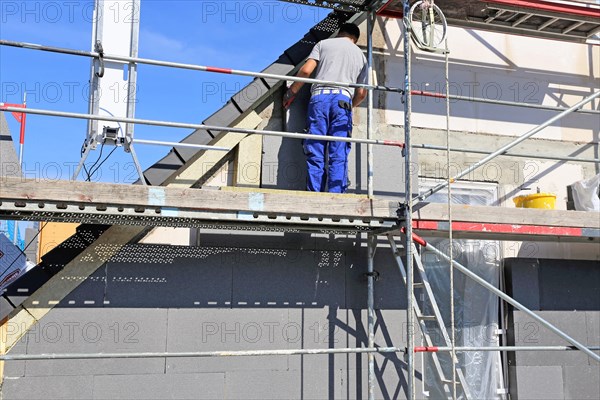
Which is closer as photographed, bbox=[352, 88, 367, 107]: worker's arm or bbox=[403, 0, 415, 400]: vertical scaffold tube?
bbox=[403, 0, 415, 400]: vertical scaffold tube

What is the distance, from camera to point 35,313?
5133mm

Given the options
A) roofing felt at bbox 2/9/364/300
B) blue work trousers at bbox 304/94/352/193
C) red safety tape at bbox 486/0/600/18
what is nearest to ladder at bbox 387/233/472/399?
blue work trousers at bbox 304/94/352/193

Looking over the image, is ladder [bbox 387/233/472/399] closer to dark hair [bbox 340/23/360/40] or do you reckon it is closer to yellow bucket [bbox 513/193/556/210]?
yellow bucket [bbox 513/193/556/210]

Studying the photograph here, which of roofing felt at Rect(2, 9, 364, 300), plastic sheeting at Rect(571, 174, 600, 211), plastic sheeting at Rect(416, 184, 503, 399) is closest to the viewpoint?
roofing felt at Rect(2, 9, 364, 300)

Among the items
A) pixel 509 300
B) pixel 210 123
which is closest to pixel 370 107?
pixel 210 123

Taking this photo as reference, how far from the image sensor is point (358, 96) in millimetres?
6094

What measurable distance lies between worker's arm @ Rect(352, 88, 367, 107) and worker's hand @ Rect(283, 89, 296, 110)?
59 centimetres

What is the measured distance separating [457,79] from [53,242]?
5544 millimetres

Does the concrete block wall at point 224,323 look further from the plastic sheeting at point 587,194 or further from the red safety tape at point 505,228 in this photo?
the plastic sheeting at point 587,194

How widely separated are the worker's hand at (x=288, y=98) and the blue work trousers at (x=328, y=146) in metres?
0.24

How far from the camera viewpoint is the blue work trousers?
5.73m

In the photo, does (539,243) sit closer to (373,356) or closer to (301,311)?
(373,356)

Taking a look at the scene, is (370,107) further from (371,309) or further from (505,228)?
(371,309)

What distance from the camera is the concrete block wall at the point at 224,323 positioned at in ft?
17.1
